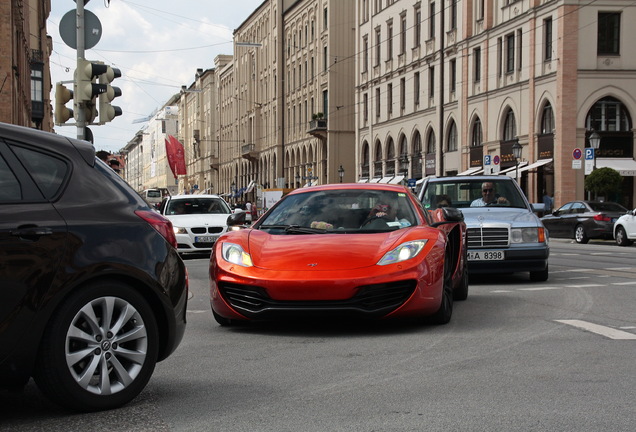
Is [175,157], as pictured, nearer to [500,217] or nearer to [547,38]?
[547,38]

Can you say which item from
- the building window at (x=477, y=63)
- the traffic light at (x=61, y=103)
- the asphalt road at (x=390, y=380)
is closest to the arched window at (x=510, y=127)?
the building window at (x=477, y=63)

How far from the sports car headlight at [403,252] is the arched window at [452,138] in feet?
156

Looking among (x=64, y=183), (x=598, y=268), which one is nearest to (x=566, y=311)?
(x=64, y=183)

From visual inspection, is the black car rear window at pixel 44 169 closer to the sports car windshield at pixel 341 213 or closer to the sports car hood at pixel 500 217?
the sports car windshield at pixel 341 213

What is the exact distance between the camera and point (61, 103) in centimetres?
1308

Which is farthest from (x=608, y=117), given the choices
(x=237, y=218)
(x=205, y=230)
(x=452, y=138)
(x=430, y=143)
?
(x=237, y=218)

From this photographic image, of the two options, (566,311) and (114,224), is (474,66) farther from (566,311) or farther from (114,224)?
(114,224)

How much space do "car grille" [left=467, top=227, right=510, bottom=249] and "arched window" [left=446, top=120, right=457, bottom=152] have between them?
4242cm

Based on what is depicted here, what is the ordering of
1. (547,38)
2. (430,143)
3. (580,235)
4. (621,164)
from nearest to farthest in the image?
1. (580,235)
2. (621,164)
3. (547,38)
4. (430,143)

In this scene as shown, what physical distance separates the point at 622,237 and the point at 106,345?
84.3 ft

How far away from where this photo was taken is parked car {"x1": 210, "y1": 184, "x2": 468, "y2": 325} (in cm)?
766

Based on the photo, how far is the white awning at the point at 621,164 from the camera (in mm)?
41000

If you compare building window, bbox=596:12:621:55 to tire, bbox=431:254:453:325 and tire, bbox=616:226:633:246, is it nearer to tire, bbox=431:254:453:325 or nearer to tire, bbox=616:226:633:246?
tire, bbox=616:226:633:246

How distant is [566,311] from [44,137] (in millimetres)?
6348
